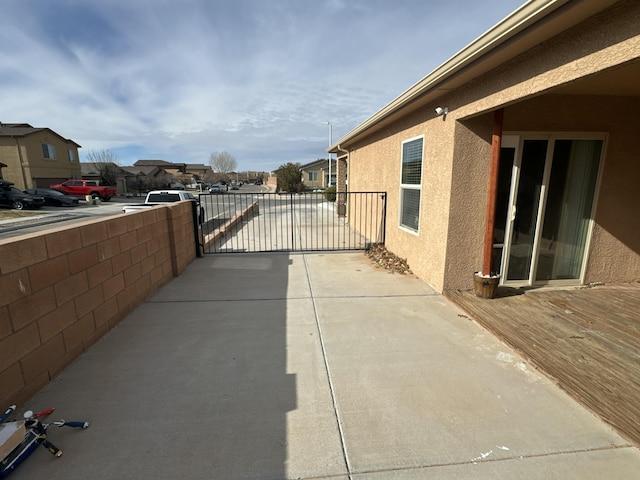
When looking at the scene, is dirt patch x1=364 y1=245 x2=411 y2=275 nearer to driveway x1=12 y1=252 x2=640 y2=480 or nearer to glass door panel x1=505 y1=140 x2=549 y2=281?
glass door panel x1=505 y1=140 x2=549 y2=281

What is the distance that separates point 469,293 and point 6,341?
5177 millimetres

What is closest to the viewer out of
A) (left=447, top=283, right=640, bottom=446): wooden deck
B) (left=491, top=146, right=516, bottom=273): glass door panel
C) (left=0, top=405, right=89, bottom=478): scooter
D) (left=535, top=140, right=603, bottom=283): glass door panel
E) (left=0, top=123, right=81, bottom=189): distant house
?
(left=0, top=405, right=89, bottom=478): scooter

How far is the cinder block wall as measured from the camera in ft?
8.20

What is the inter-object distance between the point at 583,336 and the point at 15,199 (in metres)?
30.1

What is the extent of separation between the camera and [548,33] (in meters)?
2.83

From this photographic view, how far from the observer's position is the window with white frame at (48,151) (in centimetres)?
3247

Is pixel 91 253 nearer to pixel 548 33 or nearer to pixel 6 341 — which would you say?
pixel 6 341

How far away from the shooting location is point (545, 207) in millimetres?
4859

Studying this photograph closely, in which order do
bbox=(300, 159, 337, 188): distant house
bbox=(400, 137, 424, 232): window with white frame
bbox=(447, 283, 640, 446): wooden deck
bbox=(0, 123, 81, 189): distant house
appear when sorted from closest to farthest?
bbox=(447, 283, 640, 446): wooden deck → bbox=(400, 137, 424, 232): window with white frame → bbox=(0, 123, 81, 189): distant house → bbox=(300, 159, 337, 188): distant house

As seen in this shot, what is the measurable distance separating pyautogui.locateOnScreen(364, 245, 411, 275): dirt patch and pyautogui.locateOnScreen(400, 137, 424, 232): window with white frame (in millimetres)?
739

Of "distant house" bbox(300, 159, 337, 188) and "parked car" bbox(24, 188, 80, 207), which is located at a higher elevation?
"distant house" bbox(300, 159, 337, 188)

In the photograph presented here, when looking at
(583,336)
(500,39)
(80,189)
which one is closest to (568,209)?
(583,336)

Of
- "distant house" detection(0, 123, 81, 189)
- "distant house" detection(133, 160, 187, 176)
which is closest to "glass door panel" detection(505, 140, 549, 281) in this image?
"distant house" detection(0, 123, 81, 189)

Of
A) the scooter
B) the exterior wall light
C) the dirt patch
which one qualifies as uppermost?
the exterior wall light
